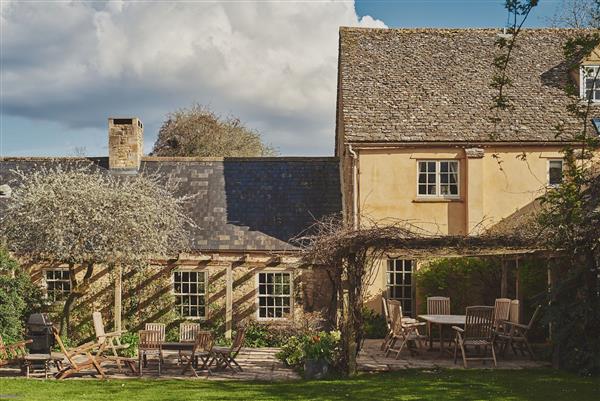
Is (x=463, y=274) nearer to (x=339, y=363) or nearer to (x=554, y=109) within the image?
(x=554, y=109)

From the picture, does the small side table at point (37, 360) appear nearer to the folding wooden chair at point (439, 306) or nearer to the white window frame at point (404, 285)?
the folding wooden chair at point (439, 306)

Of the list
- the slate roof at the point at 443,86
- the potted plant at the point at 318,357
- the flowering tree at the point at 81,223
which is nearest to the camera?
the potted plant at the point at 318,357

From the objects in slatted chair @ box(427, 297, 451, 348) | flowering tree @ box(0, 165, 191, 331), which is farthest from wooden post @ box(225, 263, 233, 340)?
slatted chair @ box(427, 297, 451, 348)

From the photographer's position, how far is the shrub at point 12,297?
17891mm

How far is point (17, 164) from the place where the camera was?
2434cm

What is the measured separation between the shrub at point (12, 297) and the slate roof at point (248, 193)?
14.6 ft

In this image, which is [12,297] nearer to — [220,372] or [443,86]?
[220,372]

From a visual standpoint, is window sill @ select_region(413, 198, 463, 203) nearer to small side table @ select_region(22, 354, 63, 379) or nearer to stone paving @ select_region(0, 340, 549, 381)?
stone paving @ select_region(0, 340, 549, 381)

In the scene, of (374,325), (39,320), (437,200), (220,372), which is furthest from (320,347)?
(437,200)

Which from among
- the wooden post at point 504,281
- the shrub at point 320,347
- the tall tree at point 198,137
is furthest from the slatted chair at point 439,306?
the tall tree at point 198,137

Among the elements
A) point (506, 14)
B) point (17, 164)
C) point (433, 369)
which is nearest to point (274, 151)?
point (17, 164)

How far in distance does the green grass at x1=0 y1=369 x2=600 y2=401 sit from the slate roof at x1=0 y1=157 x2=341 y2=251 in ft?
26.8

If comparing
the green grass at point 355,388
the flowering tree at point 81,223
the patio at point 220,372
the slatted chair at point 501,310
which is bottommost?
the patio at point 220,372

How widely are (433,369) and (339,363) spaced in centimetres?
186
